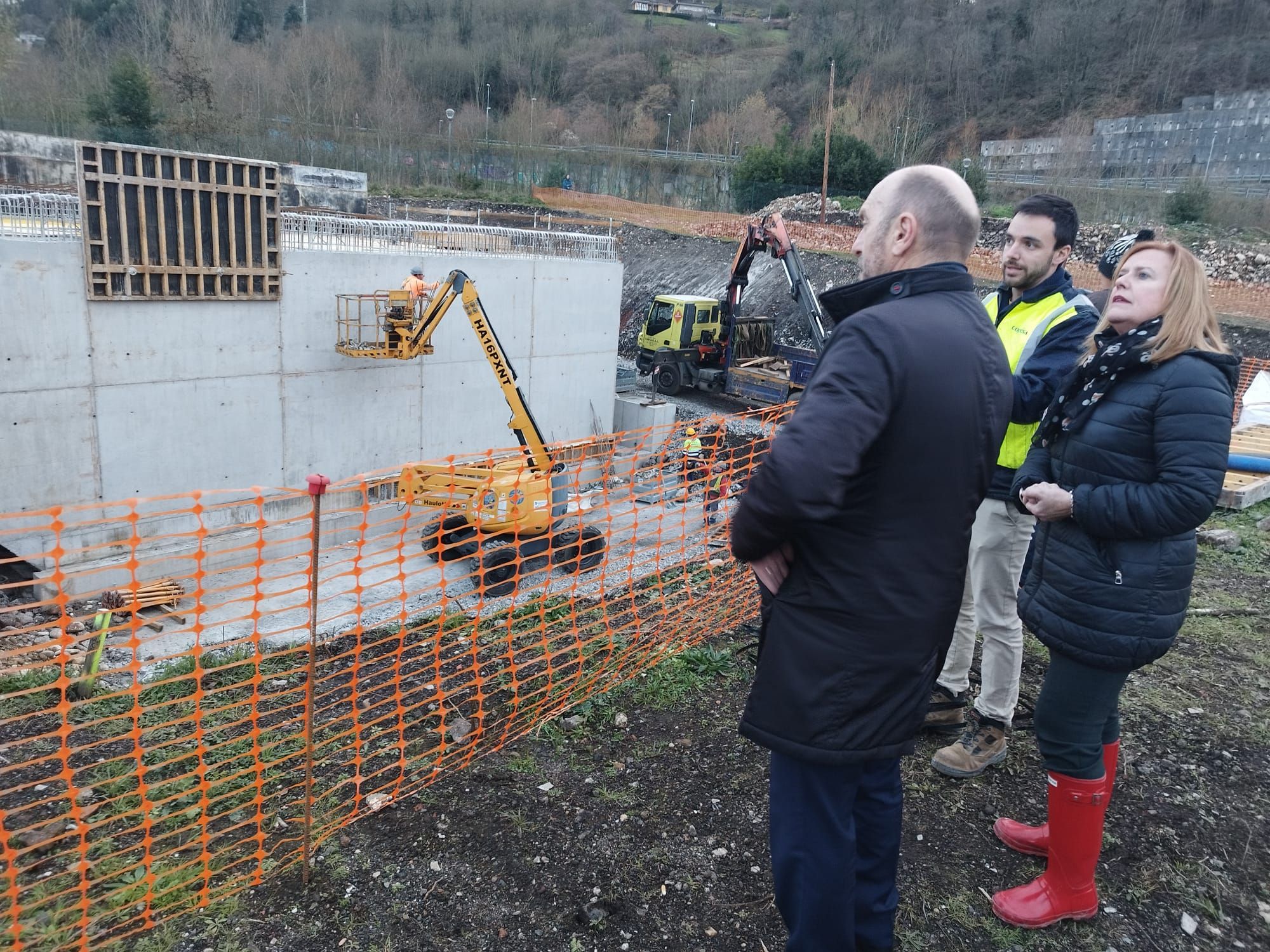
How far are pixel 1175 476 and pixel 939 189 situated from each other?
1026mm

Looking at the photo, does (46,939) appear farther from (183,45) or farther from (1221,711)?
(183,45)

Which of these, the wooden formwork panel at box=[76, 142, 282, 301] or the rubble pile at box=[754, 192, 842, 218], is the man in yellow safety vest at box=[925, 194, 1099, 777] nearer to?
the wooden formwork panel at box=[76, 142, 282, 301]

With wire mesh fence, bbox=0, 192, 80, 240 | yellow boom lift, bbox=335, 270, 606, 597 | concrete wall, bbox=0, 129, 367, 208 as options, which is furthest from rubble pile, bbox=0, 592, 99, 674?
concrete wall, bbox=0, 129, 367, 208

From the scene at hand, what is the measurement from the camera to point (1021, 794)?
316cm

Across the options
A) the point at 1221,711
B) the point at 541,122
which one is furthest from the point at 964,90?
the point at 1221,711

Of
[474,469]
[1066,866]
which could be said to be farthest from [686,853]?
[474,469]

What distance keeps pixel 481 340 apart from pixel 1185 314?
888 cm

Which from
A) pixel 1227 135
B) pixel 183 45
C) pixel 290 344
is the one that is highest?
pixel 183 45

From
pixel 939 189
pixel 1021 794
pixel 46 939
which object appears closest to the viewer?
pixel 939 189

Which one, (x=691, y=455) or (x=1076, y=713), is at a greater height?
(x=1076, y=713)

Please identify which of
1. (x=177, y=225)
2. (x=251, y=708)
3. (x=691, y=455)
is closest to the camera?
(x=251, y=708)

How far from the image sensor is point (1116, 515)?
219 centimetres

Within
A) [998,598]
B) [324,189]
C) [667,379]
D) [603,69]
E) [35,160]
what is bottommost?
[667,379]

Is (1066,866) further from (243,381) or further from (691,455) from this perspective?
(243,381)
